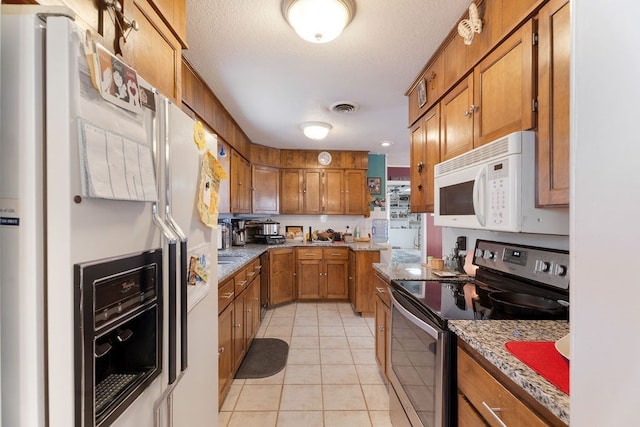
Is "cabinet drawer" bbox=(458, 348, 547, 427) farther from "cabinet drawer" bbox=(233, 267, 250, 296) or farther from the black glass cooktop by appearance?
"cabinet drawer" bbox=(233, 267, 250, 296)

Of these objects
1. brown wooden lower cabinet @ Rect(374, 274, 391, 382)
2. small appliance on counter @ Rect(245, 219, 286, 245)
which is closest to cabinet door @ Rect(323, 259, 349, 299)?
small appliance on counter @ Rect(245, 219, 286, 245)

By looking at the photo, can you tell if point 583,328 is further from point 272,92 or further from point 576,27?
point 272,92

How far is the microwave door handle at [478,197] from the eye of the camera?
4.28 ft

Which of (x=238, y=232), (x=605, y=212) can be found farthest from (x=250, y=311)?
(x=605, y=212)

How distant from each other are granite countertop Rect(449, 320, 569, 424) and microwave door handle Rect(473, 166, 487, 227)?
47cm

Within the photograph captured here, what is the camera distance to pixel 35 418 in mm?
510

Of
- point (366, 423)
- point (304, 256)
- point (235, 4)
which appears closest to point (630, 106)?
point (235, 4)

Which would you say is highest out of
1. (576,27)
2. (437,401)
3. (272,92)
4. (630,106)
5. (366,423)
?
(272,92)

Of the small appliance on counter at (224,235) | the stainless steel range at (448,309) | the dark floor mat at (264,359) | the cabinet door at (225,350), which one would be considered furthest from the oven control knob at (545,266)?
the small appliance on counter at (224,235)

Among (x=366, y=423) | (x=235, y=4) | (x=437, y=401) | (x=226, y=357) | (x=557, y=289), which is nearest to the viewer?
(x=437, y=401)

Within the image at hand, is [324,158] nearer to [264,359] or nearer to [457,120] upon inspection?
[457,120]

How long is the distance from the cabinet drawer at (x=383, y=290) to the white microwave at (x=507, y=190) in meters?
0.72

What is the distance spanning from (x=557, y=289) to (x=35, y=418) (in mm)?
1721

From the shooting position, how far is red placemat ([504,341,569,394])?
2.22ft
